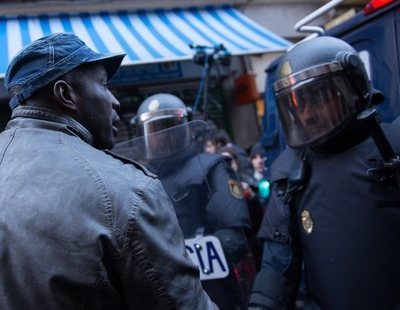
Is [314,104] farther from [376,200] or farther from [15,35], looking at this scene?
[15,35]

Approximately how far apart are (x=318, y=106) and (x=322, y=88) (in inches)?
3.5

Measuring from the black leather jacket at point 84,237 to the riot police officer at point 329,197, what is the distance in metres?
0.99

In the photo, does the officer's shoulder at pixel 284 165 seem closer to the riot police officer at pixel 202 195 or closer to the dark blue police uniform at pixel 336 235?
the dark blue police uniform at pixel 336 235

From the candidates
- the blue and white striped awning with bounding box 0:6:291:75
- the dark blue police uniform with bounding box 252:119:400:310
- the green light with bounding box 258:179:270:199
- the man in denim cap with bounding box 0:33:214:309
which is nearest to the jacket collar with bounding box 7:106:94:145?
the man in denim cap with bounding box 0:33:214:309

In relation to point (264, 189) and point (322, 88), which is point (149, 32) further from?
point (322, 88)

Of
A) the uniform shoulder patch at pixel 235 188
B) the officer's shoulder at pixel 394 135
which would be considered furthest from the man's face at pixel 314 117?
the uniform shoulder patch at pixel 235 188

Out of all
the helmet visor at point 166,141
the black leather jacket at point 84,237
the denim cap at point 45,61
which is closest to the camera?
the black leather jacket at point 84,237

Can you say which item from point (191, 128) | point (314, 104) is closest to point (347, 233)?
point (314, 104)

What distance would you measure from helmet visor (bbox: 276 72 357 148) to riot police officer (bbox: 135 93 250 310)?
1.44 feet

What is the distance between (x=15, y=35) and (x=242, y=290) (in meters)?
4.40

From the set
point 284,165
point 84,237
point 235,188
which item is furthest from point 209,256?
point 84,237

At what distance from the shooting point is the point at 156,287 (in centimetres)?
109

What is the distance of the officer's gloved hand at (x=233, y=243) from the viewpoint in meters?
2.26

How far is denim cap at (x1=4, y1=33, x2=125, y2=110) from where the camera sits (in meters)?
1.20
